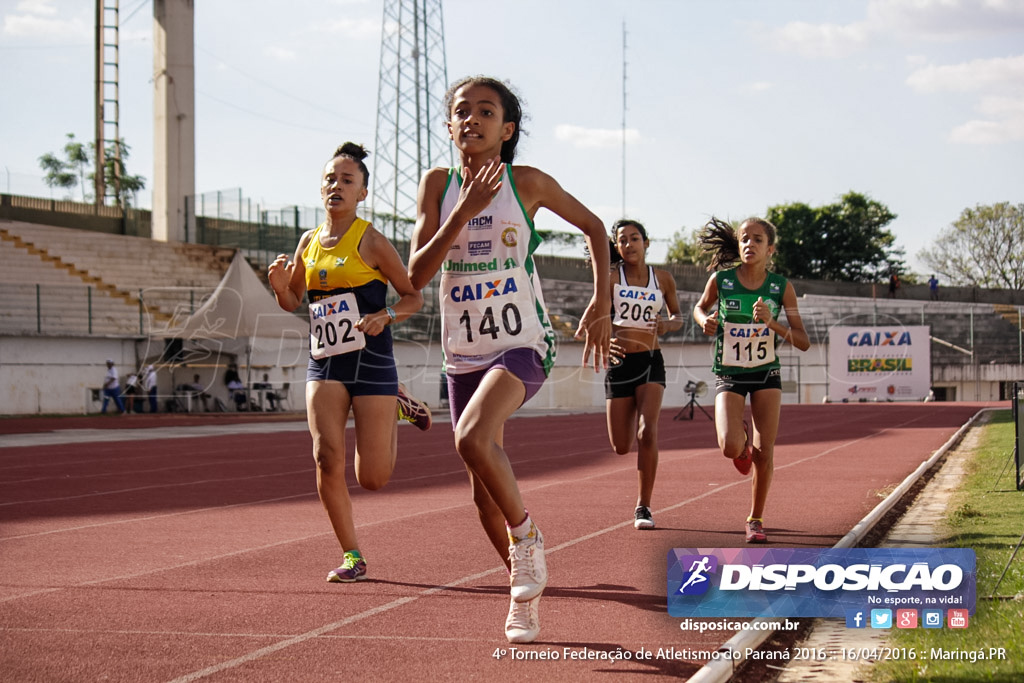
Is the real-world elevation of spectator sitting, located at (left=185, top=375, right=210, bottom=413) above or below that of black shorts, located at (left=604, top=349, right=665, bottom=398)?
below

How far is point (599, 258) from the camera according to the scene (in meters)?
4.65

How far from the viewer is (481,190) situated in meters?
4.27

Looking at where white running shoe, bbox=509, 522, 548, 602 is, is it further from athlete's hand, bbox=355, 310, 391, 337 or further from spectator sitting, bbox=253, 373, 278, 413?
spectator sitting, bbox=253, 373, 278, 413

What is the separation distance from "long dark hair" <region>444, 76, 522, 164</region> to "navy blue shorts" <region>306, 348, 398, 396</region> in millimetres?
1475

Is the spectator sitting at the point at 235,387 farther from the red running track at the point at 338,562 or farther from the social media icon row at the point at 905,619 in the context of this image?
the social media icon row at the point at 905,619

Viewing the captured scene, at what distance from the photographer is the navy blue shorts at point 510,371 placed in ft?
14.8

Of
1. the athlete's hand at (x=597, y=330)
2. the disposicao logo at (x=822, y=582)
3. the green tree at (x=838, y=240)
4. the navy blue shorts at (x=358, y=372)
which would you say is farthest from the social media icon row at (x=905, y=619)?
the green tree at (x=838, y=240)

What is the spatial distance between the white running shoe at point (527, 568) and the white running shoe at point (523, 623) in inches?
1.4

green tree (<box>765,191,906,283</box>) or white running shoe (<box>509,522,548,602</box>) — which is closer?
white running shoe (<box>509,522,548,602</box>)

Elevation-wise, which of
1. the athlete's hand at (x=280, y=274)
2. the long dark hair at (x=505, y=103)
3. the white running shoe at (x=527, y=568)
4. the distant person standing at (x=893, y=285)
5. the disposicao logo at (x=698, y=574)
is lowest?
the disposicao logo at (x=698, y=574)

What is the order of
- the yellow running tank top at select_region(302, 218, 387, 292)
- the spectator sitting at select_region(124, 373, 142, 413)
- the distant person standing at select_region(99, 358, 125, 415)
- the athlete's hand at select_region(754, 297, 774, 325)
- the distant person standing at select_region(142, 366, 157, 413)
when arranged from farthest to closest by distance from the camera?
the spectator sitting at select_region(124, 373, 142, 413) → the distant person standing at select_region(142, 366, 157, 413) → the distant person standing at select_region(99, 358, 125, 415) → the athlete's hand at select_region(754, 297, 774, 325) → the yellow running tank top at select_region(302, 218, 387, 292)

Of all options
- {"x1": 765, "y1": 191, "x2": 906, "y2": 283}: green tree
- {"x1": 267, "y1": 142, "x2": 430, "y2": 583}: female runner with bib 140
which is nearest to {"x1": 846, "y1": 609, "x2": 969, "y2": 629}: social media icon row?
{"x1": 267, "y1": 142, "x2": 430, "y2": 583}: female runner with bib 140

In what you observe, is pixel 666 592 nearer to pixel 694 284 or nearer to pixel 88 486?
pixel 88 486

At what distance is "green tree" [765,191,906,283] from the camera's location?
273ft
